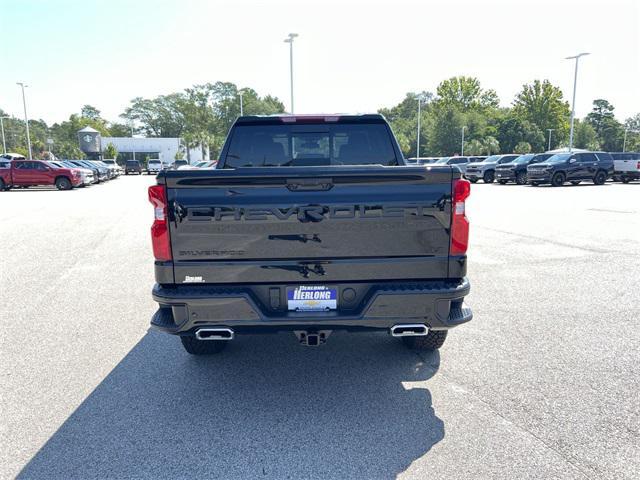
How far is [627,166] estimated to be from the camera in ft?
97.1

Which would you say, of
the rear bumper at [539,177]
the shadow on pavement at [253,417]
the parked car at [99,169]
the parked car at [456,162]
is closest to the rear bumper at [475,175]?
the parked car at [456,162]

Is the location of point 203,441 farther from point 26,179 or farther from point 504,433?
point 26,179

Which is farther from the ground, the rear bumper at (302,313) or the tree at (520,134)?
the tree at (520,134)

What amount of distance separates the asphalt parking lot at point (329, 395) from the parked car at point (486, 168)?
26.4m

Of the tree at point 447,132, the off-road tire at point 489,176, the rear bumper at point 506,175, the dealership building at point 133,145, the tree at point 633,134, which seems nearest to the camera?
the rear bumper at point 506,175

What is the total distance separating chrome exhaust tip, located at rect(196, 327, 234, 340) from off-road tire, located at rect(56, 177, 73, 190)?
28459mm

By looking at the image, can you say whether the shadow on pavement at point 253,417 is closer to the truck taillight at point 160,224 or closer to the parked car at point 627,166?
the truck taillight at point 160,224

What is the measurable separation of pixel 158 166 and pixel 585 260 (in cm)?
5532

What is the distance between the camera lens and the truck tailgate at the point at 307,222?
305 centimetres

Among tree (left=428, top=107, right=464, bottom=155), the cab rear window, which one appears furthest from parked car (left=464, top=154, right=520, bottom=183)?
tree (left=428, top=107, right=464, bottom=155)

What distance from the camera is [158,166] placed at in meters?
56.8

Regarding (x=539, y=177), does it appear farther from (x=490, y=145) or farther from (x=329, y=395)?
(x=490, y=145)

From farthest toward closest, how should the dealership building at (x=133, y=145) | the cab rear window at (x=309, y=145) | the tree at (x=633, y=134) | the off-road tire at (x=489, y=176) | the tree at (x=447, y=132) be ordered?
1. the tree at (x=633, y=134)
2. the tree at (x=447, y=132)
3. the dealership building at (x=133, y=145)
4. the off-road tire at (x=489, y=176)
5. the cab rear window at (x=309, y=145)

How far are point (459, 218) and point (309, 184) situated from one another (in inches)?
41.4
